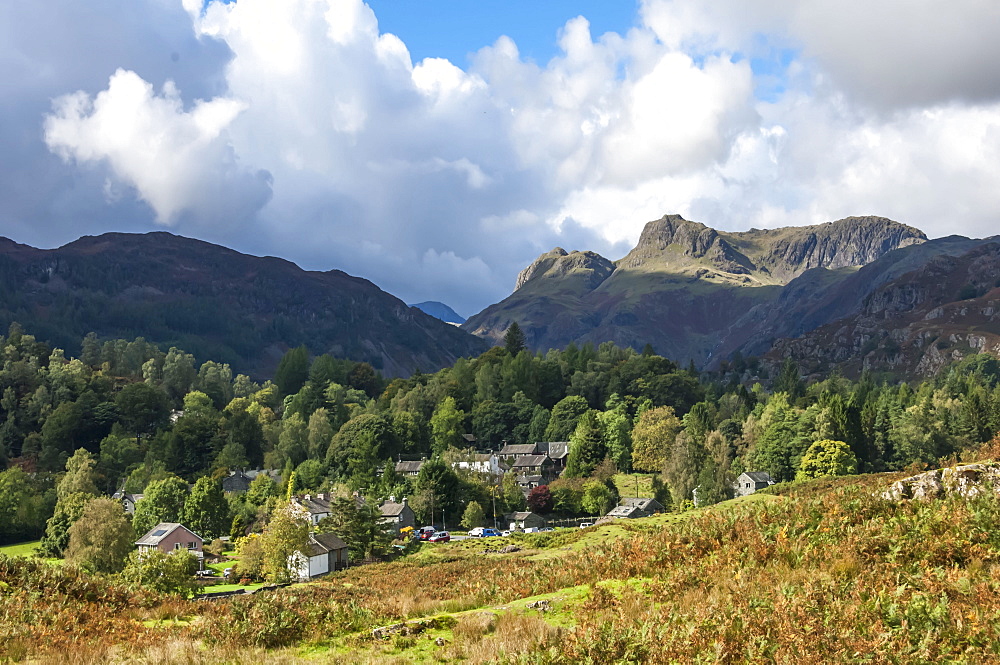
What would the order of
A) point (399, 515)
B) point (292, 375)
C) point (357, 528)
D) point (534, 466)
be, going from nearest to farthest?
point (357, 528) → point (399, 515) → point (534, 466) → point (292, 375)

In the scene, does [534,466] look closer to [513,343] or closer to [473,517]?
[473,517]

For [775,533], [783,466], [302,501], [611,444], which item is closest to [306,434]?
[302,501]

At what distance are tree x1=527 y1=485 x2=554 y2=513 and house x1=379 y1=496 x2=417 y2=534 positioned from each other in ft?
46.6

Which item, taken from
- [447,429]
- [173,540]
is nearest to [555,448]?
[447,429]

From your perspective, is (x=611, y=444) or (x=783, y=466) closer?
(x=783, y=466)

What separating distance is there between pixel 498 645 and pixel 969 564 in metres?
9.45

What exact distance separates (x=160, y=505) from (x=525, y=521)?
4269 centimetres

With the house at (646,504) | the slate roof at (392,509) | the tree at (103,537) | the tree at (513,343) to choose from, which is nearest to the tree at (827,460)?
the house at (646,504)

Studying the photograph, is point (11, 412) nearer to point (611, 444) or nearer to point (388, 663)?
point (611, 444)

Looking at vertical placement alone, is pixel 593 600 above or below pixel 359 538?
above

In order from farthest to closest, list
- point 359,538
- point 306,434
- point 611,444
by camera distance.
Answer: point 306,434
point 611,444
point 359,538

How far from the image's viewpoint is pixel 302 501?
90.9m

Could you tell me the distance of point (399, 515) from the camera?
3391 inches

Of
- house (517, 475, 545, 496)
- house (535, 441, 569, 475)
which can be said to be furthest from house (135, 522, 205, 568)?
house (535, 441, 569, 475)
